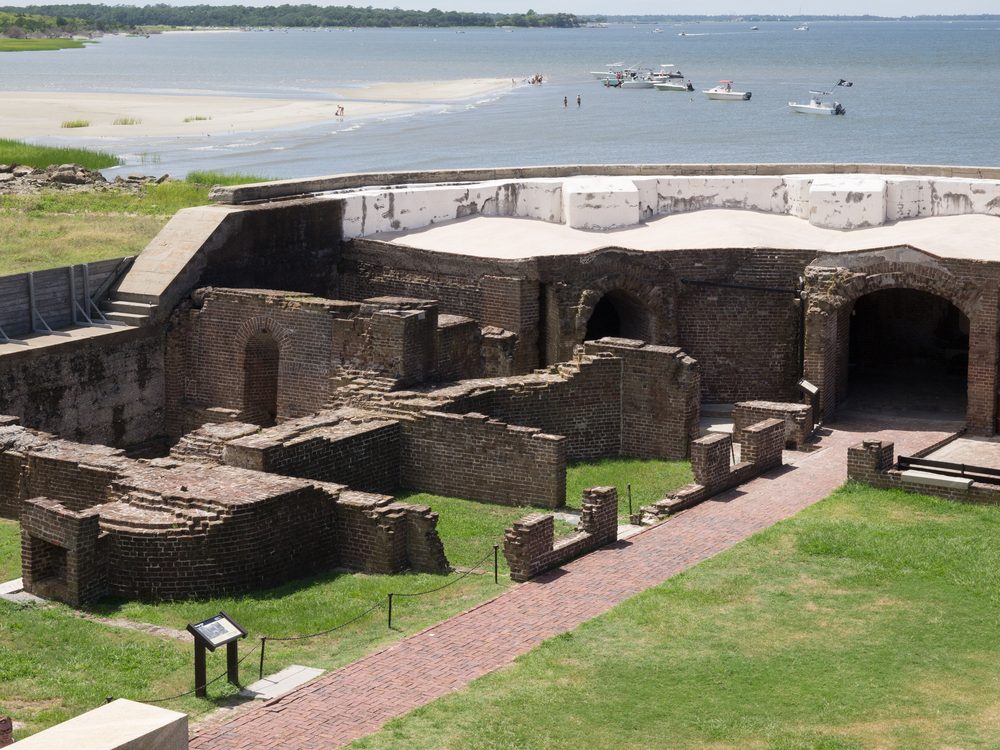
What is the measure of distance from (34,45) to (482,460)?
170 m

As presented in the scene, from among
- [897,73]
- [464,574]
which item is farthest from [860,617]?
[897,73]

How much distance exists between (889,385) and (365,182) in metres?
11.3

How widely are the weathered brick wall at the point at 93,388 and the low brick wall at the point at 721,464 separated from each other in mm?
9482

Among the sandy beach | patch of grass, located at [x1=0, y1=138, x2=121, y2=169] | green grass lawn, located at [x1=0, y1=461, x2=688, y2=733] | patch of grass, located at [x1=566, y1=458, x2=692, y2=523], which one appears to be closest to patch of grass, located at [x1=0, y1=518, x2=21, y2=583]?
green grass lawn, located at [x1=0, y1=461, x2=688, y2=733]

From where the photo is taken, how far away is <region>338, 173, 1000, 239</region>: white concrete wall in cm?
3122

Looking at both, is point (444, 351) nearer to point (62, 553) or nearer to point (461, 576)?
point (461, 576)

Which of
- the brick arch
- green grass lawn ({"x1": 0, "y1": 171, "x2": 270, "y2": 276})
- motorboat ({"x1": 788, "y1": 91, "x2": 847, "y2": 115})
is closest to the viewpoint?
the brick arch

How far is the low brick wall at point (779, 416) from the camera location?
84.5 feet

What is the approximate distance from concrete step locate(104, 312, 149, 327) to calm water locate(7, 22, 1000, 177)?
38120mm

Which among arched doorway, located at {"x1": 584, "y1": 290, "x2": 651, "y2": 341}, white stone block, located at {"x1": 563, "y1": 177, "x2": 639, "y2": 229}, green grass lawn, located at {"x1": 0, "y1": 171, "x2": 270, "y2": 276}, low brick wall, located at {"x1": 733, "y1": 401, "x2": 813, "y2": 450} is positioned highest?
white stone block, located at {"x1": 563, "y1": 177, "x2": 639, "y2": 229}

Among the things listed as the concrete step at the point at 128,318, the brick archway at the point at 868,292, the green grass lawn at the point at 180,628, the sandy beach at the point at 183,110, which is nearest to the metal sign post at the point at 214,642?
the green grass lawn at the point at 180,628

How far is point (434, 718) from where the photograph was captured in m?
15.1

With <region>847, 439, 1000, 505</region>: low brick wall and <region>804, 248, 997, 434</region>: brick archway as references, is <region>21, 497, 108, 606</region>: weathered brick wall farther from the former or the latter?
<region>804, 248, 997, 434</region>: brick archway

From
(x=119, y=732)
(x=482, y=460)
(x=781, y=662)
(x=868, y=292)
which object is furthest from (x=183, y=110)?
(x=119, y=732)
